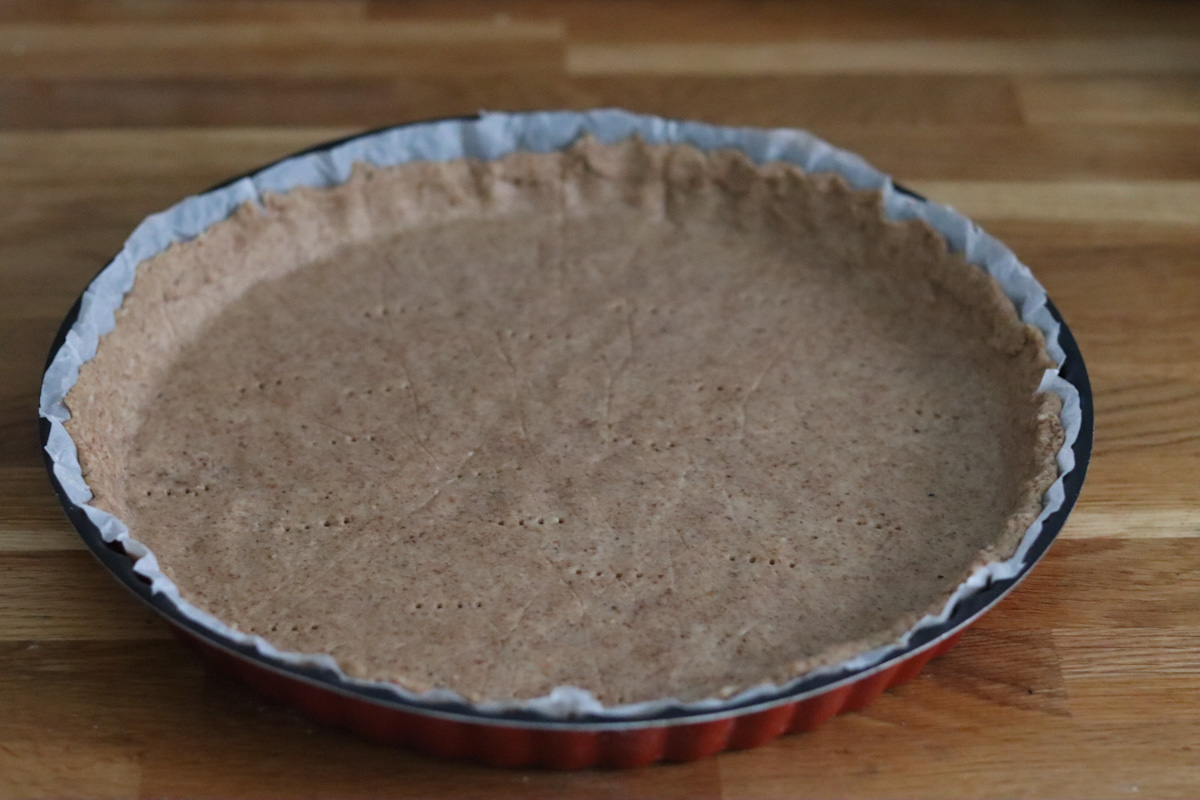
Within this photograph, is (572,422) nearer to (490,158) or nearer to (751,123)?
(490,158)

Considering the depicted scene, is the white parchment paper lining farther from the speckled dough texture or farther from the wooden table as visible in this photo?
the wooden table

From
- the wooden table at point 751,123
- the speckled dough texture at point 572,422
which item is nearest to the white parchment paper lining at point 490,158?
the speckled dough texture at point 572,422

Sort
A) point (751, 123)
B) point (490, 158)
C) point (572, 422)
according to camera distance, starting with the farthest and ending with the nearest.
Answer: point (751, 123) → point (490, 158) → point (572, 422)

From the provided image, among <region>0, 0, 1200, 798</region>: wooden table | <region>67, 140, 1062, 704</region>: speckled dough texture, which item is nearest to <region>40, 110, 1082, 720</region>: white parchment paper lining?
<region>67, 140, 1062, 704</region>: speckled dough texture

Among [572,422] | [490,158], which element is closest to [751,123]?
[490,158]

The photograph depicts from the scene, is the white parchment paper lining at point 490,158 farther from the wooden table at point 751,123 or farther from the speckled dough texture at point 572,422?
the wooden table at point 751,123
